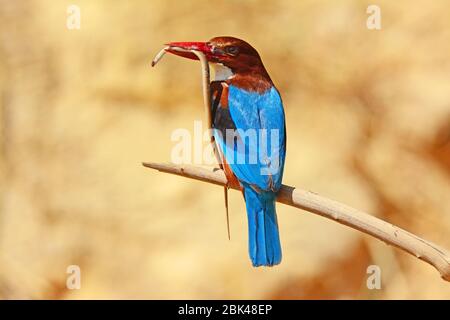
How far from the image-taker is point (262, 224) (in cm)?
200

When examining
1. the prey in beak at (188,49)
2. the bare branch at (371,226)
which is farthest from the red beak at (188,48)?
the bare branch at (371,226)

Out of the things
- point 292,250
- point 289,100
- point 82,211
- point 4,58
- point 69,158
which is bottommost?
point 292,250

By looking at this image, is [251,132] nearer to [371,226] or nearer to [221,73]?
[221,73]

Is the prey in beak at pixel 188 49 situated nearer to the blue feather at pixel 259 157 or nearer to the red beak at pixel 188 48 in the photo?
the red beak at pixel 188 48

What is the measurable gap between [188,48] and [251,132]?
367 millimetres

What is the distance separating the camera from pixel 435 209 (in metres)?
2.38

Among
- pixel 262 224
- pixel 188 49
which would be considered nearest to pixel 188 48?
pixel 188 49

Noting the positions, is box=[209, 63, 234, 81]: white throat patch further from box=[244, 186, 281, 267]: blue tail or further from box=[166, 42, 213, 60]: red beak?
box=[244, 186, 281, 267]: blue tail

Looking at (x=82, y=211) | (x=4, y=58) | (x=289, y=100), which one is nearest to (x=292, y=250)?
(x=289, y=100)

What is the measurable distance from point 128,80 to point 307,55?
56 centimetres

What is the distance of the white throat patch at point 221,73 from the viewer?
6.98ft

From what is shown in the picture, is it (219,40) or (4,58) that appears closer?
(219,40)

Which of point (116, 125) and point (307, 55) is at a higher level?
point (307, 55)

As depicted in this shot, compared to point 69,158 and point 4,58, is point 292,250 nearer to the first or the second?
point 69,158
